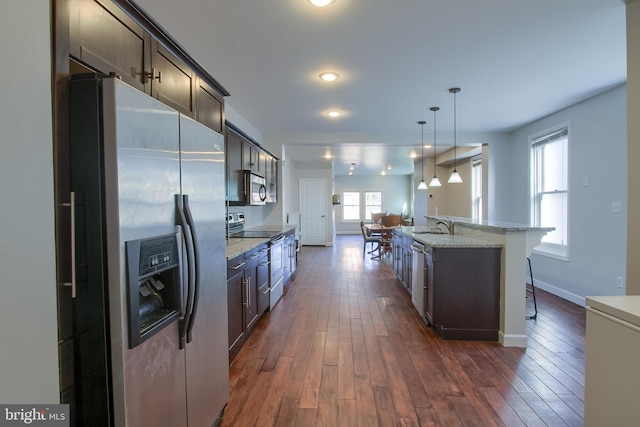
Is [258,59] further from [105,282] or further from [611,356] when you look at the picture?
[611,356]

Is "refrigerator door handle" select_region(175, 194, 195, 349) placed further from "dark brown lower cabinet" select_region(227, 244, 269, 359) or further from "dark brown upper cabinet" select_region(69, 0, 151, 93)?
"dark brown lower cabinet" select_region(227, 244, 269, 359)

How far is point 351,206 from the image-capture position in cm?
1286

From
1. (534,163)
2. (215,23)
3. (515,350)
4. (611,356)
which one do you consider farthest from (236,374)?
(534,163)

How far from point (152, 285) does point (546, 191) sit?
5501 millimetres

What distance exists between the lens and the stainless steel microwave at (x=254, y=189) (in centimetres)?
375

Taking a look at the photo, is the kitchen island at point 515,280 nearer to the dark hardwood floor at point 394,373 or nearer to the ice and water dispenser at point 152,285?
the dark hardwood floor at point 394,373

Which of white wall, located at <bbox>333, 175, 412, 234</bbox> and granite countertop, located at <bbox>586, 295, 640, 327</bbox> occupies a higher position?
white wall, located at <bbox>333, 175, 412, 234</bbox>

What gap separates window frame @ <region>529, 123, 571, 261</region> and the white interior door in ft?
17.9

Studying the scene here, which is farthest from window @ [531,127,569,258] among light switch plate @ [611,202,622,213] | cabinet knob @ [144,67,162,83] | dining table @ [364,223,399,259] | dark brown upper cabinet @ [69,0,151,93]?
dark brown upper cabinet @ [69,0,151,93]

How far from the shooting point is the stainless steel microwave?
3.75 metres

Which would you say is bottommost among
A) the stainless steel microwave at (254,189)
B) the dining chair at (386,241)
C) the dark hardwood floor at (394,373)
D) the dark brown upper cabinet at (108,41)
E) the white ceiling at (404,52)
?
the dark hardwood floor at (394,373)

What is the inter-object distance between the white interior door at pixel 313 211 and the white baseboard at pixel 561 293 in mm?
5630

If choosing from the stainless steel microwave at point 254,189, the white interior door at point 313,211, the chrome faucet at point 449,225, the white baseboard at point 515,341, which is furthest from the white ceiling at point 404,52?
the white interior door at point 313,211

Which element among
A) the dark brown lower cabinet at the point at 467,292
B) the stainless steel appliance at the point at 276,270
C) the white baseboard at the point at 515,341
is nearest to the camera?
the white baseboard at the point at 515,341
